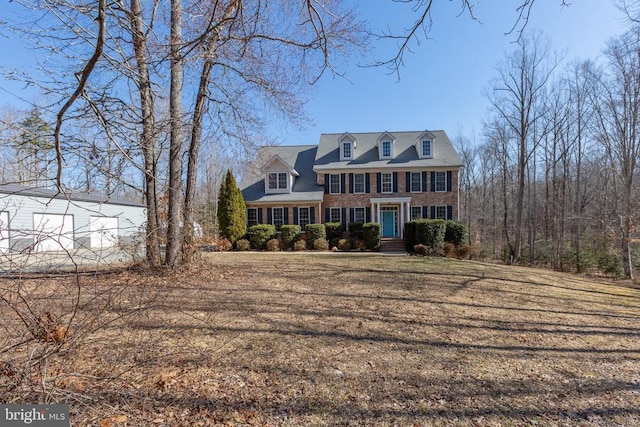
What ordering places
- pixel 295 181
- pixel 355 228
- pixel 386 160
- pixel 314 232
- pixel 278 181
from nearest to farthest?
pixel 314 232
pixel 355 228
pixel 386 160
pixel 278 181
pixel 295 181

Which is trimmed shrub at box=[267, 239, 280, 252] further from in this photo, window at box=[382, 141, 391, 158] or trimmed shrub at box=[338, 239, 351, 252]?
window at box=[382, 141, 391, 158]

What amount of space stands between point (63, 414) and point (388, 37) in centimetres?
484

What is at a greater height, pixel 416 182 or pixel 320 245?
pixel 416 182

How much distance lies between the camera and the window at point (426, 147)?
1923 cm

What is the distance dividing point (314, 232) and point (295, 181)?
499cm

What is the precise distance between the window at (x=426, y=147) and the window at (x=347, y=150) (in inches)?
201

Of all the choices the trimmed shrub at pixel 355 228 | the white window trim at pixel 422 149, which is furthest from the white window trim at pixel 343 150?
the trimmed shrub at pixel 355 228

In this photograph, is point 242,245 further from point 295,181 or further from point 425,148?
point 425,148

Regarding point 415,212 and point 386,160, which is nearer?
point 415,212

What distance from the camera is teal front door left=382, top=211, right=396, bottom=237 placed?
19.5 meters

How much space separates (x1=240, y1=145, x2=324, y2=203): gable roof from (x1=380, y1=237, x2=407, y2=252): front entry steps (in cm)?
512

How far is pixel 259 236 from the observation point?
17.4m

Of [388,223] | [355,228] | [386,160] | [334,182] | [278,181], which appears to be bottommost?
[355,228]

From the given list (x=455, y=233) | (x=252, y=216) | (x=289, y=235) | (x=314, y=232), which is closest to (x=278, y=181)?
(x=252, y=216)
